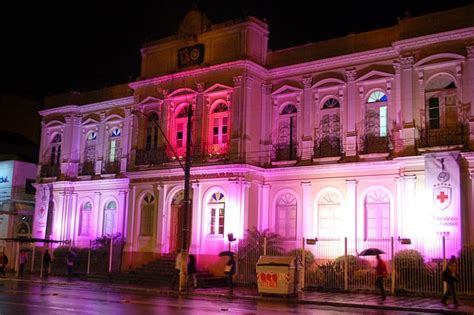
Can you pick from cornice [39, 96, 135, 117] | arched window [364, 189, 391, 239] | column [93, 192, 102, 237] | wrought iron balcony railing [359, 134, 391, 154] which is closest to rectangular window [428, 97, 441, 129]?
wrought iron balcony railing [359, 134, 391, 154]

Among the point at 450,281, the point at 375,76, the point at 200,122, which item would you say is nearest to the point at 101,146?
the point at 200,122

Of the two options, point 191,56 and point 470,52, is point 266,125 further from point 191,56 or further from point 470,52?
point 470,52

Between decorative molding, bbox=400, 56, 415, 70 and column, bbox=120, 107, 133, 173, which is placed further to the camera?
column, bbox=120, 107, 133, 173

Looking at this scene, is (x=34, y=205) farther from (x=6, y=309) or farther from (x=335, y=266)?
(x=6, y=309)

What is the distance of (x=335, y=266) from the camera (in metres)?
24.3

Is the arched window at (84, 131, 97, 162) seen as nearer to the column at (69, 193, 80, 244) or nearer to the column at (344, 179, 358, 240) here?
the column at (69, 193, 80, 244)

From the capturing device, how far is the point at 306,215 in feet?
92.0

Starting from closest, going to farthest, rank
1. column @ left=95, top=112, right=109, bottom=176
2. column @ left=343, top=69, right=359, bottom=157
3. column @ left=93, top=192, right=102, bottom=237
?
column @ left=343, top=69, right=359, bottom=157 < column @ left=93, top=192, right=102, bottom=237 < column @ left=95, top=112, right=109, bottom=176

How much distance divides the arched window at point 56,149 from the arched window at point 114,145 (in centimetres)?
415

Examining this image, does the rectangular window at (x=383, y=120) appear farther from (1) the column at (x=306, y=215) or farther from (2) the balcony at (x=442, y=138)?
(1) the column at (x=306, y=215)

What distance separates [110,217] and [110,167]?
2.89 m

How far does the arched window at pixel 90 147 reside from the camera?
120ft

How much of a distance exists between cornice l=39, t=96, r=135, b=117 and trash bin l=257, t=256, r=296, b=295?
15.4 metres

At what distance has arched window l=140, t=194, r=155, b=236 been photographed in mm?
31445
